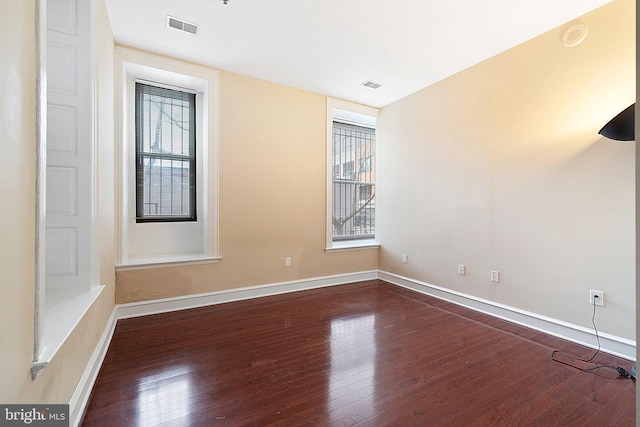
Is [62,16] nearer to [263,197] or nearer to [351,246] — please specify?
[263,197]

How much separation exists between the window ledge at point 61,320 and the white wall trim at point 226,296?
1.08 meters

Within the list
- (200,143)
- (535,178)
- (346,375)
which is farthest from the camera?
(200,143)

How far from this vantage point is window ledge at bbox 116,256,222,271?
114 inches

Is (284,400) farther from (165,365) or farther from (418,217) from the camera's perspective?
(418,217)

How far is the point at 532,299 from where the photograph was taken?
2689 millimetres

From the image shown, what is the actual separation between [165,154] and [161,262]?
130 cm

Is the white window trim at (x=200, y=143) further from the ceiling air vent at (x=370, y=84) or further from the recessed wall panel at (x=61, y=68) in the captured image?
the ceiling air vent at (x=370, y=84)

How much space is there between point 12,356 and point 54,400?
1.68ft

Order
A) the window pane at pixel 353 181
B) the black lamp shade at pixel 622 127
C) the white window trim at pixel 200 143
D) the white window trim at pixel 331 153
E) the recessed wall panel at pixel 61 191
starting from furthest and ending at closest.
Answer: the window pane at pixel 353 181
the white window trim at pixel 331 153
the white window trim at pixel 200 143
the black lamp shade at pixel 622 127
the recessed wall panel at pixel 61 191

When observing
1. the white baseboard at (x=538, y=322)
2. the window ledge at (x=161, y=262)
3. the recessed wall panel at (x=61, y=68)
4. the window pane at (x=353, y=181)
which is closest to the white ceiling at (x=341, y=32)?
the recessed wall panel at (x=61, y=68)

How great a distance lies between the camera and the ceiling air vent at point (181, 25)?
247cm

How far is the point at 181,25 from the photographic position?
8.32 feet

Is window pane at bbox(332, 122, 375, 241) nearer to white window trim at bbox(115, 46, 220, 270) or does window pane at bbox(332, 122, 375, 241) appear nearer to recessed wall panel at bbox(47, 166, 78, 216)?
white window trim at bbox(115, 46, 220, 270)

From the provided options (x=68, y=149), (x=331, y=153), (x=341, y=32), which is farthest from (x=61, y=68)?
(x=331, y=153)
